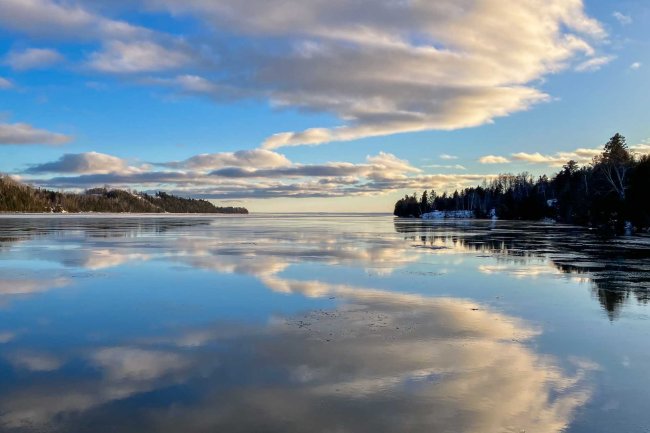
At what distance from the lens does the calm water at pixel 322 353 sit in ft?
18.6

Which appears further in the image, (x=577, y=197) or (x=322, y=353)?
(x=577, y=197)

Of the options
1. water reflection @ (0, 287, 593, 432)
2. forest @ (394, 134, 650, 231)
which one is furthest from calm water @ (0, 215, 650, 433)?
forest @ (394, 134, 650, 231)

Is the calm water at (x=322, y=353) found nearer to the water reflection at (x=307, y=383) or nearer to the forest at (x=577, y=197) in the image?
the water reflection at (x=307, y=383)

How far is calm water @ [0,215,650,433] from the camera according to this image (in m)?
5.66

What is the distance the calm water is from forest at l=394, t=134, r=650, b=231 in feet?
106

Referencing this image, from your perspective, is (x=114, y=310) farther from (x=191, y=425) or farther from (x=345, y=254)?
(x=345, y=254)

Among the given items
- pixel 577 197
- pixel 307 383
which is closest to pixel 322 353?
pixel 307 383

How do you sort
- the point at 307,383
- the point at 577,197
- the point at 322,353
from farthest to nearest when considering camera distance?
the point at 577,197 < the point at 322,353 < the point at 307,383

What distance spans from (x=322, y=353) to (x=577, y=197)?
2771 inches

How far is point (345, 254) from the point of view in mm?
24938

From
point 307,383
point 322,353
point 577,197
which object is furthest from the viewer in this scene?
point 577,197

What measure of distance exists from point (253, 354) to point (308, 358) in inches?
36.1

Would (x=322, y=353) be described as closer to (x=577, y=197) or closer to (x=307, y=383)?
(x=307, y=383)

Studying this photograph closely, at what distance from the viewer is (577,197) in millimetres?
68938
